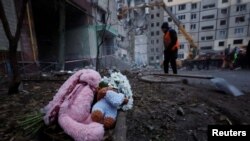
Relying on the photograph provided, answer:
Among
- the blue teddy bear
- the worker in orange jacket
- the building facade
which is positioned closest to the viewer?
the blue teddy bear

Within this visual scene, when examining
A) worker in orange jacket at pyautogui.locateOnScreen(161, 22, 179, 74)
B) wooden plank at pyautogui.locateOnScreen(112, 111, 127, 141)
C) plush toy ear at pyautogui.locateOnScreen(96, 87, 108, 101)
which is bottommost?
wooden plank at pyautogui.locateOnScreen(112, 111, 127, 141)

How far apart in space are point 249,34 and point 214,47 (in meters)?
6.10

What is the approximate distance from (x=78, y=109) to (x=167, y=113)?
4.56 ft

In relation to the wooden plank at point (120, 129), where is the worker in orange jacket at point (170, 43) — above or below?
above

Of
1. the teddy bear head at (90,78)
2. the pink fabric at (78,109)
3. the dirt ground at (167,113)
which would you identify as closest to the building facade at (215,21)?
the dirt ground at (167,113)

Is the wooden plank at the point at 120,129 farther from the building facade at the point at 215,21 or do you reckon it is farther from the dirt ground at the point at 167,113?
the building facade at the point at 215,21

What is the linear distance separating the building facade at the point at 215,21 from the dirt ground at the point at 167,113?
32.6 metres

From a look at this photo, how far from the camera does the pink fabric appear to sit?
1.52 m

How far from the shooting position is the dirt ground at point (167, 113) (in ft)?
6.81

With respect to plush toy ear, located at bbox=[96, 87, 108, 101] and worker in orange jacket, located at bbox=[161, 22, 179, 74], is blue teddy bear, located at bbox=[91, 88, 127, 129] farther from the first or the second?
Result: worker in orange jacket, located at bbox=[161, 22, 179, 74]

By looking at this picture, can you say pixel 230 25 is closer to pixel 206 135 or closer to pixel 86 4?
pixel 86 4

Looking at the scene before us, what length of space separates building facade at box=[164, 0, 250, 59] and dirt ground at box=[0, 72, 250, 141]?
107 ft

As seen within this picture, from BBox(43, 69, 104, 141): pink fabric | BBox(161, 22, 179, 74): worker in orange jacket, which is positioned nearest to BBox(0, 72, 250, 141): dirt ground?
BBox(43, 69, 104, 141): pink fabric

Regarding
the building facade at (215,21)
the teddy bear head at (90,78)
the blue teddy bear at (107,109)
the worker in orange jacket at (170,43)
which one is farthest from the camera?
the building facade at (215,21)
